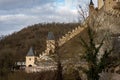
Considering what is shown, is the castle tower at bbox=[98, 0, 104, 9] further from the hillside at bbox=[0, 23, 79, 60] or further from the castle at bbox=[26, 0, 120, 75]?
the hillside at bbox=[0, 23, 79, 60]

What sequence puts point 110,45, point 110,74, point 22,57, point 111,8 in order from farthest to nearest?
point 22,57, point 111,8, point 110,45, point 110,74

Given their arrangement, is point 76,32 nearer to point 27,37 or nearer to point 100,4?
point 100,4

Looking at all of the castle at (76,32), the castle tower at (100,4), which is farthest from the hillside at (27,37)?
the castle tower at (100,4)

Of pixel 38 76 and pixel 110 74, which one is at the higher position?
pixel 110 74

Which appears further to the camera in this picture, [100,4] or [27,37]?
[27,37]

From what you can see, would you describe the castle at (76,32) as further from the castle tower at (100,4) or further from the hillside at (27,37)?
the hillside at (27,37)

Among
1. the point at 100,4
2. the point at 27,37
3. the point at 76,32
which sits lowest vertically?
the point at 27,37

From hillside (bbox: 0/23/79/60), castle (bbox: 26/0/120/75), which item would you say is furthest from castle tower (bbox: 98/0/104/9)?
hillside (bbox: 0/23/79/60)

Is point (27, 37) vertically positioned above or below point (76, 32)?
below

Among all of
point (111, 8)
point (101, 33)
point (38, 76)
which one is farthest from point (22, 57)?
point (101, 33)

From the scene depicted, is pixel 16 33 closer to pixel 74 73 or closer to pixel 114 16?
pixel 114 16

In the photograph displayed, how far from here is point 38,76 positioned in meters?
52.8

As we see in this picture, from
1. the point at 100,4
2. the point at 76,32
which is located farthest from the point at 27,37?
the point at 100,4

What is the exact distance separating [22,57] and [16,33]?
55.9 meters
